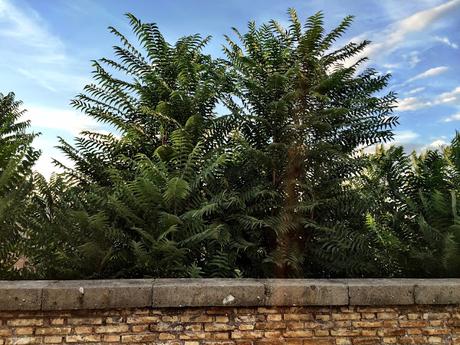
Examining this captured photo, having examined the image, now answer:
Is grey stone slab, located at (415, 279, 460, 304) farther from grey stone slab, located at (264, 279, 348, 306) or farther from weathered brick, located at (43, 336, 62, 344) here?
weathered brick, located at (43, 336, 62, 344)

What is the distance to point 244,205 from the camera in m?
5.73

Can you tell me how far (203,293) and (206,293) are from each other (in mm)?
27

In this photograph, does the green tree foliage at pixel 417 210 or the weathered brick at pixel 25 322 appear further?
the green tree foliage at pixel 417 210

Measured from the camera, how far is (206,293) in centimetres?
404

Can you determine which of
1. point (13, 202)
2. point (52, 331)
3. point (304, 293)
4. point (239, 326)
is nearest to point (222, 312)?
point (239, 326)

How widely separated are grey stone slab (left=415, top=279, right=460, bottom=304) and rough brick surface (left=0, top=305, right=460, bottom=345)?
3.6 inches

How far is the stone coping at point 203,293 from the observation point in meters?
3.91

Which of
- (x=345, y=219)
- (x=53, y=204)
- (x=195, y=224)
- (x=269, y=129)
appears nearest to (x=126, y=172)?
(x=53, y=204)

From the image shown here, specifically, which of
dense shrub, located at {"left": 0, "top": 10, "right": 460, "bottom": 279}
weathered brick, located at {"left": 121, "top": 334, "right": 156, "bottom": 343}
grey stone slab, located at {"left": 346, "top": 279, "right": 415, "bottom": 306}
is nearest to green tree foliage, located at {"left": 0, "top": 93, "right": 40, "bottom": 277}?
dense shrub, located at {"left": 0, "top": 10, "right": 460, "bottom": 279}

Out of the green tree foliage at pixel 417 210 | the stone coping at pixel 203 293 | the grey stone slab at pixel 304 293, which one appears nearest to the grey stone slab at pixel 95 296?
the stone coping at pixel 203 293

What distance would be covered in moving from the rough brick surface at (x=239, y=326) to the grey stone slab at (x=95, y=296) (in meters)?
0.09

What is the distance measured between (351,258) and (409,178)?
1751 millimetres

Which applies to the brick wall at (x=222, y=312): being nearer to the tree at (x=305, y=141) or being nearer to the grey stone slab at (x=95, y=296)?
the grey stone slab at (x=95, y=296)

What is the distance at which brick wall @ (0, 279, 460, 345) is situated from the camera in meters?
3.93
